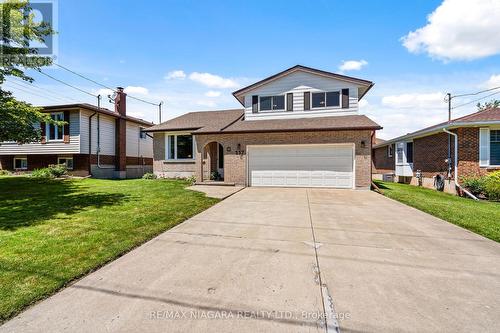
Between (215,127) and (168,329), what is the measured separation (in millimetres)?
13284

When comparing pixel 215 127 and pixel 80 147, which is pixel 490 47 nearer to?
pixel 215 127

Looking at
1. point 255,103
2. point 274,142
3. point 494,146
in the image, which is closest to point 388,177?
point 494,146

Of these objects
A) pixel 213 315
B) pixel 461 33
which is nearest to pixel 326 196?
pixel 213 315

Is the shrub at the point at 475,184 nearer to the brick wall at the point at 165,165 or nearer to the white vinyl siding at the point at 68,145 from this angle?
the brick wall at the point at 165,165

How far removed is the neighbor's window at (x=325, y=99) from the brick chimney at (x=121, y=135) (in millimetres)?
15485

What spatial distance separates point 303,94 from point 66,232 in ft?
43.0

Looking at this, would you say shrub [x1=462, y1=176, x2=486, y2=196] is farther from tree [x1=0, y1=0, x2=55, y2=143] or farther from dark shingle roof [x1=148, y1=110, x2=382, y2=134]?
tree [x1=0, y1=0, x2=55, y2=143]

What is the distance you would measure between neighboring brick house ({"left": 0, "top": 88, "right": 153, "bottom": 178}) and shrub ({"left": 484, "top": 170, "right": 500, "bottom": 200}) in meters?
19.6

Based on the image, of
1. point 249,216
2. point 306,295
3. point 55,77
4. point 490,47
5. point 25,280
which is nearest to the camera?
point 306,295

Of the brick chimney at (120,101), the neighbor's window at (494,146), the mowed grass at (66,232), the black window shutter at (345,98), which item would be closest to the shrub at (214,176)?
the mowed grass at (66,232)

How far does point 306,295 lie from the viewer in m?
2.93

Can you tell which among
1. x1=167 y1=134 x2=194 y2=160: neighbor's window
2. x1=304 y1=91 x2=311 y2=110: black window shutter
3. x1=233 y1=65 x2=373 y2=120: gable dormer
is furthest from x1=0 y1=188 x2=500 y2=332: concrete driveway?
x1=167 y1=134 x2=194 y2=160: neighbor's window

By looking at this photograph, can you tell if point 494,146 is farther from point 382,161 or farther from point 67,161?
point 67,161

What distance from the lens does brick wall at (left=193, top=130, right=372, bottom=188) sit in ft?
40.2
